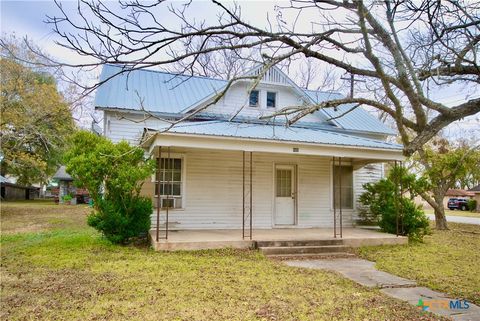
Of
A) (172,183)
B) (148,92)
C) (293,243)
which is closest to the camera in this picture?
(293,243)

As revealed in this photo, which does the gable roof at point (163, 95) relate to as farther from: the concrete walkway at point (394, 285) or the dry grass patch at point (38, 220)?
the dry grass patch at point (38, 220)

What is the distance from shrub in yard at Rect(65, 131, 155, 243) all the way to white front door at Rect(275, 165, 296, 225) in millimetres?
4729

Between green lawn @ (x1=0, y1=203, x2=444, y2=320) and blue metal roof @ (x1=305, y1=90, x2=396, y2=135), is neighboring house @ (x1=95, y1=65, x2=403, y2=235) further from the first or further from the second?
green lawn @ (x1=0, y1=203, x2=444, y2=320)

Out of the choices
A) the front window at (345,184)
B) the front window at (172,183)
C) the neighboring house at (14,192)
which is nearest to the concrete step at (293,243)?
the front window at (172,183)

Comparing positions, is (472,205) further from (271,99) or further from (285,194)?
(285,194)

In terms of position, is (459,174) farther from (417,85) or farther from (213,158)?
(417,85)

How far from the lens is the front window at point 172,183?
1171cm

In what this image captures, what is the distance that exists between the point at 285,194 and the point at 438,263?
5.47 m

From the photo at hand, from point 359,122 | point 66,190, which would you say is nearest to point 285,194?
point 359,122

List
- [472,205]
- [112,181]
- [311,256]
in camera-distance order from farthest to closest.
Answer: [472,205]
[112,181]
[311,256]

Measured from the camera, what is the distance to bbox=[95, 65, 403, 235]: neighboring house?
35.8ft

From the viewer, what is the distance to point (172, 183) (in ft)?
38.7

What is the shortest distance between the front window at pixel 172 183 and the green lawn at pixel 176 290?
300cm

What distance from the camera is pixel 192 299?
549cm
